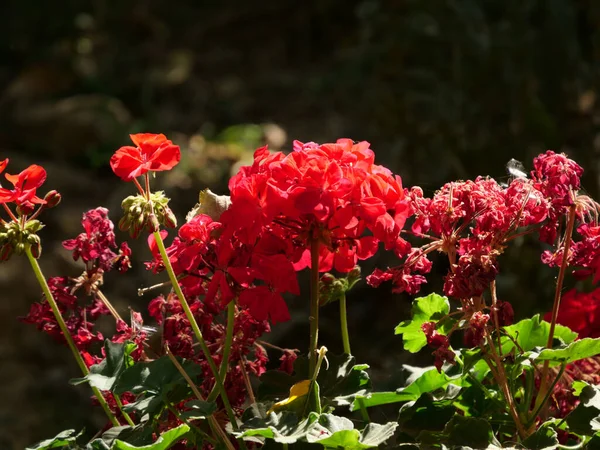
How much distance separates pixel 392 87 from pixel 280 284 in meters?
2.79

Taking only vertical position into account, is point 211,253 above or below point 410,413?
above

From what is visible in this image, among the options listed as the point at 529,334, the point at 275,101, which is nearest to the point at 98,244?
the point at 529,334

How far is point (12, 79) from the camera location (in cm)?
482

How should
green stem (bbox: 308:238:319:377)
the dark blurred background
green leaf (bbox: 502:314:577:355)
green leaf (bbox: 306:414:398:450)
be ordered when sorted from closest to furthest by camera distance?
green leaf (bbox: 306:414:398:450) → green stem (bbox: 308:238:319:377) → green leaf (bbox: 502:314:577:355) → the dark blurred background

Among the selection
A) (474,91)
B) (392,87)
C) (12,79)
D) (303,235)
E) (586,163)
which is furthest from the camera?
(12,79)

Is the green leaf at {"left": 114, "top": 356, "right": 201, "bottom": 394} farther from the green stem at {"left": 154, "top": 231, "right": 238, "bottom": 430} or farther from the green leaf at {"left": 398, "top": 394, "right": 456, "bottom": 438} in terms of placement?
the green leaf at {"left": 398, "top": 394, "right": 456, "bottom": 438}

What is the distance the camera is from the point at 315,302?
37.5 inches

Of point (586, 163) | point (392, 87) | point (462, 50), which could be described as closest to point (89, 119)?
point (392, 87)

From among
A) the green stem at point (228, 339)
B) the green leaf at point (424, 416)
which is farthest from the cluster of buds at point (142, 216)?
the green leaf at point (424, 416)

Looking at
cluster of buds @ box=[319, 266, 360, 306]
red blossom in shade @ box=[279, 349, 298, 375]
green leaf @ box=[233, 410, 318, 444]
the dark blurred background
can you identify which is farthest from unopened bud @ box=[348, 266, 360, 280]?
the dark blurred background

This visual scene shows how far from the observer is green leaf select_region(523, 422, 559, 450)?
898 millimetres

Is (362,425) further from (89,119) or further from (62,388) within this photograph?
(89,119)

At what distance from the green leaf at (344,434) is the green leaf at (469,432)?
0.08 m

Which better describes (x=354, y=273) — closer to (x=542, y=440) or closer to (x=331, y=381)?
(x=331, y=381)
